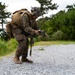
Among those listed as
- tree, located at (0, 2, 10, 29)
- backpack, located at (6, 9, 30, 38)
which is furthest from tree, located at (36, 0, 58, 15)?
backpack, located at (6, 9, 30, 38)

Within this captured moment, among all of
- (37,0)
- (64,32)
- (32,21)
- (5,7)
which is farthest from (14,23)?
(37,0)

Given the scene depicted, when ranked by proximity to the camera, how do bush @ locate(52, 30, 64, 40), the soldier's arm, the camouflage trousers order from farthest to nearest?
bush @ locate(52, 30, 64, 40) → the camouflage trousers → the soldier's arm

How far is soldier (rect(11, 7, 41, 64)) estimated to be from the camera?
1085 cm

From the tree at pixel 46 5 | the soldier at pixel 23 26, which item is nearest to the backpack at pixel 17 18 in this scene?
the soldier at pixel 23 26

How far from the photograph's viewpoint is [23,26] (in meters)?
10.9

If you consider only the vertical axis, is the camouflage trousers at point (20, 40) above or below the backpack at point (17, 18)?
below

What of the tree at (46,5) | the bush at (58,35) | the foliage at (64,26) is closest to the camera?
the bush at (58,35)

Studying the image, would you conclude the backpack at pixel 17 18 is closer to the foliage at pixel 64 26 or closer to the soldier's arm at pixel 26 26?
the soldier's arm at pixel 26 26

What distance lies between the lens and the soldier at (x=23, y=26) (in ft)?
35.6

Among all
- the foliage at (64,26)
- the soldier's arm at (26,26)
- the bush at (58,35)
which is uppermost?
the soldier's arm at (26,26)

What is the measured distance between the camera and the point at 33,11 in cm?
1109

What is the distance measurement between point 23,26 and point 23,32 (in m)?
0.42

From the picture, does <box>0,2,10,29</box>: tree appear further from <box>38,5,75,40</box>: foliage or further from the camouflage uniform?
the camouflage uniform

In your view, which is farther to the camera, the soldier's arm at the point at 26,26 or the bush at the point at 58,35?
the bush at the point at 58,35
